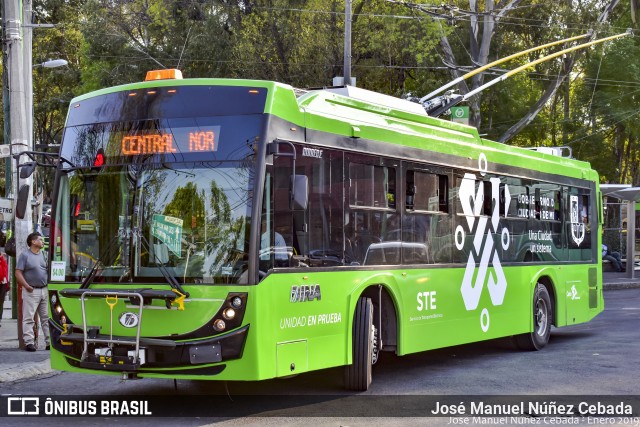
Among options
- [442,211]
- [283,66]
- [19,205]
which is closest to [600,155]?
[283,66]

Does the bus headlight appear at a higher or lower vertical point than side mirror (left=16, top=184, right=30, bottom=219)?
lower

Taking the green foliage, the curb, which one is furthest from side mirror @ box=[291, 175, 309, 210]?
the green foliage

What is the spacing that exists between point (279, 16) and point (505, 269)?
21.3 m

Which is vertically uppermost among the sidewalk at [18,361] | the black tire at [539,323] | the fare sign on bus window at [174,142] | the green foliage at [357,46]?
the green foliage at [357,46]

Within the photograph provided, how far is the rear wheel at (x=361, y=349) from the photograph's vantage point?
10.6 m

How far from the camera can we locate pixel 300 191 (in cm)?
924

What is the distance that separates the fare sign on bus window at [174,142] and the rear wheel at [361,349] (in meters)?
2.62

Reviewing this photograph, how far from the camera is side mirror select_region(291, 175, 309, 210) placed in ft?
30.3

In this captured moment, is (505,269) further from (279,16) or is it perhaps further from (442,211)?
(279,16)

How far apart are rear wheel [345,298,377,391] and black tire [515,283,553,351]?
4.97m

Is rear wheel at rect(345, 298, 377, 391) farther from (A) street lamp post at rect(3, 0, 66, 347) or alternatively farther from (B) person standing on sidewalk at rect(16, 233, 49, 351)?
(A) street lamp post at rect(3, 0, 66, 347)

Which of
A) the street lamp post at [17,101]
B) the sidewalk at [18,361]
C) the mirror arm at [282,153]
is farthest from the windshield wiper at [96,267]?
the street lamp post at [17,101]

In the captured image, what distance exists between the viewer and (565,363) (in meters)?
13.3

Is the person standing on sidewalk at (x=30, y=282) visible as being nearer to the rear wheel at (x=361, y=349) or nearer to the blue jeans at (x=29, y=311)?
the blue jeans at (x=29, y=311)
